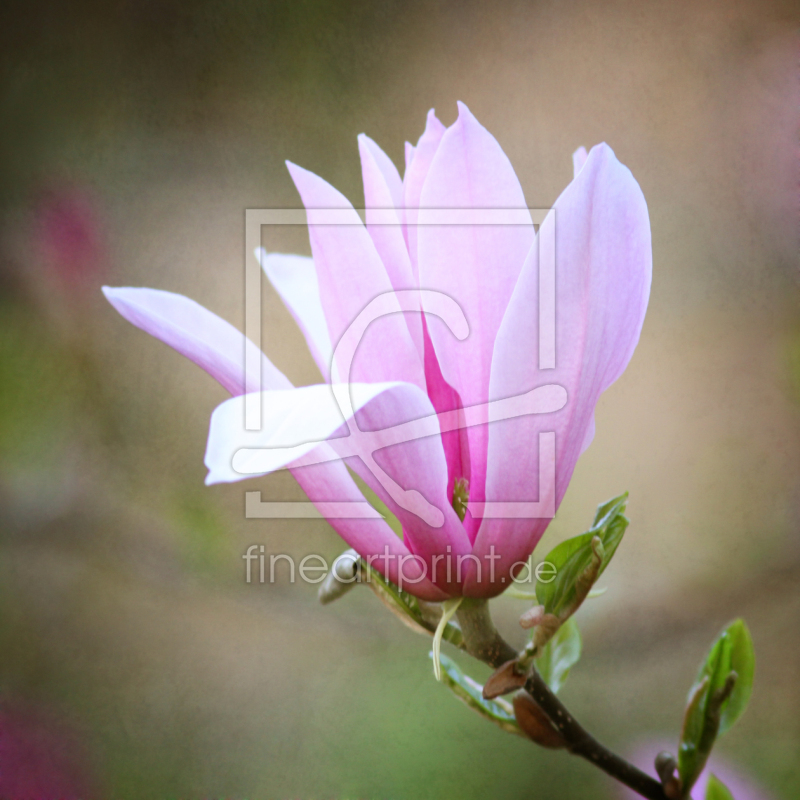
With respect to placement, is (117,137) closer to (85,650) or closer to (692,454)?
(85,650)

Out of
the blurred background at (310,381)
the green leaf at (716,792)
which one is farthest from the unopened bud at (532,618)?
the blurred background at (310,381)

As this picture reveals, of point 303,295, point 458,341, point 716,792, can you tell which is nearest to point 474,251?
point 458,341

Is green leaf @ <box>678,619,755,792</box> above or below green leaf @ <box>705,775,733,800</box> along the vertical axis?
above

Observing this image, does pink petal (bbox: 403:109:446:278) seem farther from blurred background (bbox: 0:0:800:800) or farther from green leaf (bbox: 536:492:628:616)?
blurred background (bbox: 0:0:800:800)

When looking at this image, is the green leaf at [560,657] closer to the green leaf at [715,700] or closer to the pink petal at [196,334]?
the green leaf at [715,700]

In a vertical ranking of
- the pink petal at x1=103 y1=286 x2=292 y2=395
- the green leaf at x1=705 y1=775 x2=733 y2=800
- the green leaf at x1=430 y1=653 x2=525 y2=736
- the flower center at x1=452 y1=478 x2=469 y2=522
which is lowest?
the green leaf at x1=705 y1=775 x2=733 y2=800

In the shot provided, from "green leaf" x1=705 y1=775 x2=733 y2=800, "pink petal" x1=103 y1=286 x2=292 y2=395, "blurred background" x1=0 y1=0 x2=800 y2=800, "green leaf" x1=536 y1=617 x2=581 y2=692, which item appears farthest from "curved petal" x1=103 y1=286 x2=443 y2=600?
"blurred background" x1=0 y1=0 x2=800 y2=800
